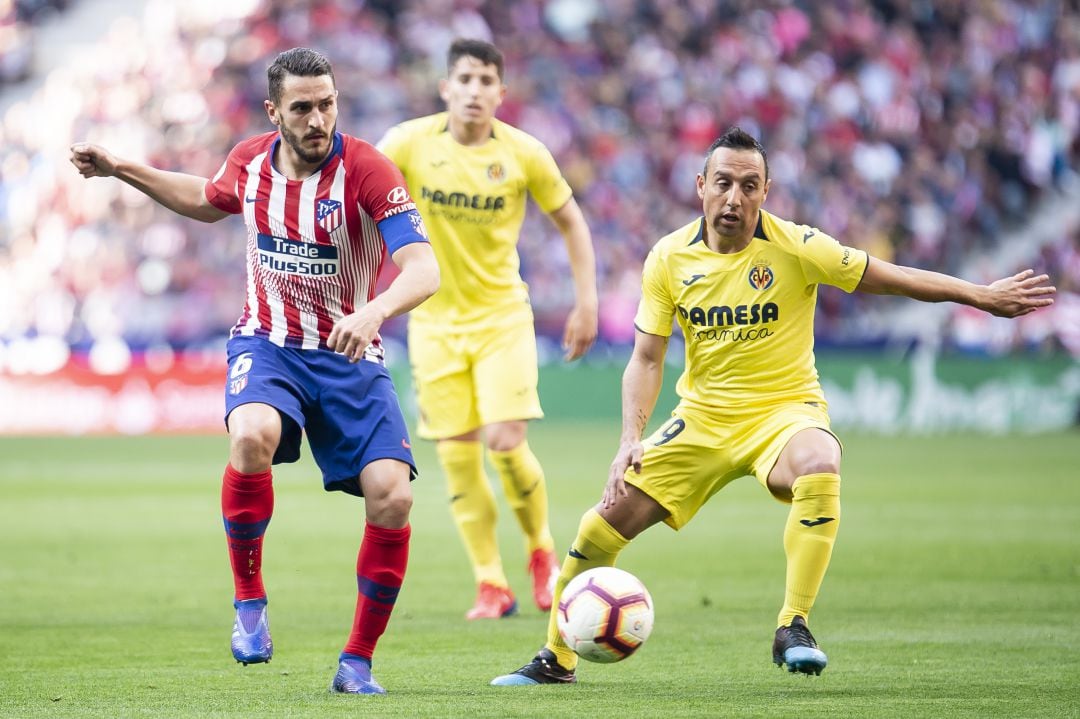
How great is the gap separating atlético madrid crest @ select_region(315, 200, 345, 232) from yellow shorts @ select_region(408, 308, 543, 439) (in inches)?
110

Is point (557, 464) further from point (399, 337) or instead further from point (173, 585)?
point (173, 585)

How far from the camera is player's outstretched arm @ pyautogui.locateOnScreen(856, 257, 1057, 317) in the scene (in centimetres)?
620

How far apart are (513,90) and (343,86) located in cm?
282

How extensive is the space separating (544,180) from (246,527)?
354 centimetres

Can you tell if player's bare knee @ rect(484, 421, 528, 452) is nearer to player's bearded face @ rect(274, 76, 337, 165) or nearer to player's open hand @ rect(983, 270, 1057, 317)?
player's bearded face @ rect(274, 76, 337, 165)

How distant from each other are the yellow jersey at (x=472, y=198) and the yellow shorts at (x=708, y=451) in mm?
2626

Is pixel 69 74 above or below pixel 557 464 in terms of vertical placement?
above

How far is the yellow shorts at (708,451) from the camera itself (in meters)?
6.56

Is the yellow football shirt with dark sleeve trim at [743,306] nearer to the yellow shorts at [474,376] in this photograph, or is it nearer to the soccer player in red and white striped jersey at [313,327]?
the soccer player in red and white striped jersey at [313,327]

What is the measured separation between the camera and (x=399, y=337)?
23172 mm

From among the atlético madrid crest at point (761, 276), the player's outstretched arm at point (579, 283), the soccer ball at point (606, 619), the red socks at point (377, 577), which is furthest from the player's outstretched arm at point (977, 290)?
the player's outstretched arm at point (579, 283)

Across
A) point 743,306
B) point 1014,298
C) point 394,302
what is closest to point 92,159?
point 394,302

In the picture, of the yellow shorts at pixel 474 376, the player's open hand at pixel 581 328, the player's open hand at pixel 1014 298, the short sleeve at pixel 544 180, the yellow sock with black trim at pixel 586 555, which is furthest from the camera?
the short sleeve at pixel 544 180

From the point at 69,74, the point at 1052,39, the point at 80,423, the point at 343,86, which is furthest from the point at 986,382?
the point at 69,74
